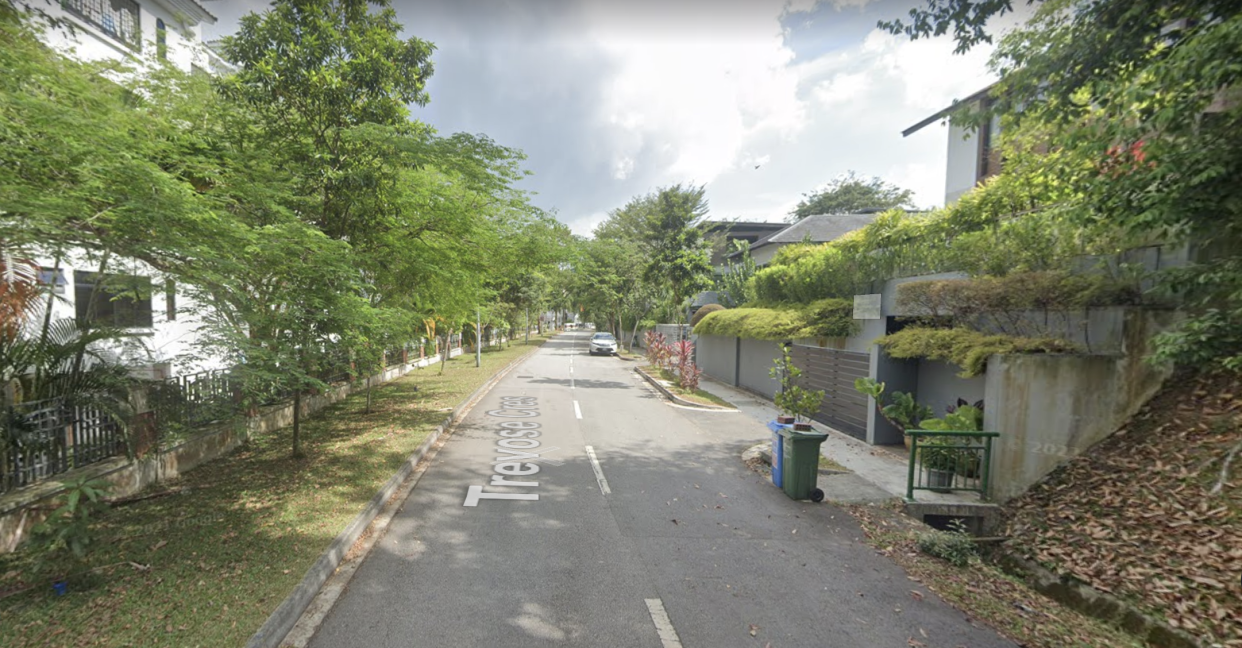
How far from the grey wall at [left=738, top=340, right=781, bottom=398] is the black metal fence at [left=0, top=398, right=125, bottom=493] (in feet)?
45.7

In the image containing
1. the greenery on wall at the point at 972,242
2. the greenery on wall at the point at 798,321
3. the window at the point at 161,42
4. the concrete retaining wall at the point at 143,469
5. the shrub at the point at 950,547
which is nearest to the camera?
the concrete retaining wall at the point at 143,469

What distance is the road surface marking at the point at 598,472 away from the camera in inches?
280

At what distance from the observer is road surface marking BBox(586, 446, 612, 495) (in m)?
7.11

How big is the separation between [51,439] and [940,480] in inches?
437

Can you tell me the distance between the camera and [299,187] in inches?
293

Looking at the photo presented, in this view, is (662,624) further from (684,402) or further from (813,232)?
(813,232)

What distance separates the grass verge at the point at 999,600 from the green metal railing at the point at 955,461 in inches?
45.4

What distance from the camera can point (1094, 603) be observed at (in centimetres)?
455

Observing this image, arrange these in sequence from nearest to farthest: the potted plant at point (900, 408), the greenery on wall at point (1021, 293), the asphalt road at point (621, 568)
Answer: the asphalt road at point (621, 568) → the greenery on wall at point (1021, 293) → the potted plant at point (900, 408)

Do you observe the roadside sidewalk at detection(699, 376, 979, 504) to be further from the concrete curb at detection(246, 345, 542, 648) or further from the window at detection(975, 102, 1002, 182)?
Result: the window at detection(975, 102, 1002, 182)

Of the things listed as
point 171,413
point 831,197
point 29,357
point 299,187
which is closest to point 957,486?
point 299,187

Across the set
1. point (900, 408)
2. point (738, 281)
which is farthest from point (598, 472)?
point (738, 281)

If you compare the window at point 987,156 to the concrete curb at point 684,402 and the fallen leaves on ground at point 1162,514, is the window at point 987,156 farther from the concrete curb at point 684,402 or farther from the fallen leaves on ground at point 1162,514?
the fallen leaves on ground at point 1162,514

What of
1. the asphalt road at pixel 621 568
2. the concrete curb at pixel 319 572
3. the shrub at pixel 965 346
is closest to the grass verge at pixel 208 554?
the concrete curb at pixel 319 572
